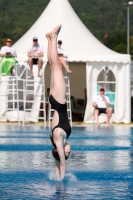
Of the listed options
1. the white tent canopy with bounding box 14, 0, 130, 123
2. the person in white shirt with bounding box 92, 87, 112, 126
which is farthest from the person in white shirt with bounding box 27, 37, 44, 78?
the person in white shirt with bounding box 92, 87, 112, 126

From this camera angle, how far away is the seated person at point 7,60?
17453 mm

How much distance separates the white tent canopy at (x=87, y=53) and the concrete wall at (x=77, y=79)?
3.76 m

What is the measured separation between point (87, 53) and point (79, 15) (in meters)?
67.6

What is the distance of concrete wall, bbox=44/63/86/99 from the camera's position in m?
24.4

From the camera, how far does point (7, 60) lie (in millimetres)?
17453

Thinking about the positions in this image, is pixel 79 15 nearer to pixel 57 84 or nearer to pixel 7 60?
pixel 7 60

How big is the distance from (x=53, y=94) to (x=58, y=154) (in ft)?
2.18

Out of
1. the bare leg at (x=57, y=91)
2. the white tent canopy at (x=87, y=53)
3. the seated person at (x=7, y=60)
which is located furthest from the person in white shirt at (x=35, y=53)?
the bare leg at (x=57, y=91)

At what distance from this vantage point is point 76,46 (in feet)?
64.7

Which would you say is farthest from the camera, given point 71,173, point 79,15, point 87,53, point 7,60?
point 79,15

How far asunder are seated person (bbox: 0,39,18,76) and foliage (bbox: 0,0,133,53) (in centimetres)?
6121

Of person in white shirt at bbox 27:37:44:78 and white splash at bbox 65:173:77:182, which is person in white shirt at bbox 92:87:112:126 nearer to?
person in white shirt at bbox 27:37:44:78

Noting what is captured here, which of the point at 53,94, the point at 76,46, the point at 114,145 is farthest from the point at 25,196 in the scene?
the point at 76,46

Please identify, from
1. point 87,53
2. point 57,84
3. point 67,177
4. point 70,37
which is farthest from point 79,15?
point 67,177
